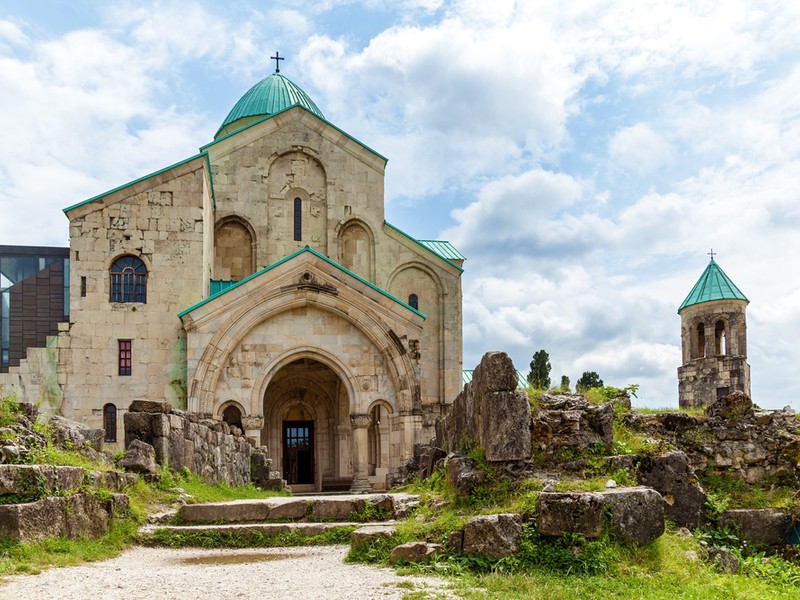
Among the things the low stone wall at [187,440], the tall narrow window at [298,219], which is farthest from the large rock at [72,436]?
the tall narrow window at [298,219]

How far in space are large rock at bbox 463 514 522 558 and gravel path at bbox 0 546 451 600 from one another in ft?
2.28

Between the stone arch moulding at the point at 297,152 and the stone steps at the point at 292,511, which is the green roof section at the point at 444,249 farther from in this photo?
the stone steps at the point at 292,511

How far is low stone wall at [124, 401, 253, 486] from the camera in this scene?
42.7ft

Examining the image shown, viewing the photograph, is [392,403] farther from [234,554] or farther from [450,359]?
[234,554]

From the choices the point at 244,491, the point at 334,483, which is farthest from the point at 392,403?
the point at 244,491

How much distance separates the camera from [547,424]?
9.04 m

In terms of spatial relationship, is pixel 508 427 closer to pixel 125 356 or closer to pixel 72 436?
pixel 72 436

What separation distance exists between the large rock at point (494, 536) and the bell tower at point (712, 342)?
30.6m

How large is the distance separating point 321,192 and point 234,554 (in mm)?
20724

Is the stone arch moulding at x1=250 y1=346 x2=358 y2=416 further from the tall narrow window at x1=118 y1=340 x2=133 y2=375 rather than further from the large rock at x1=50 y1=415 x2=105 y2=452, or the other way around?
the large rock at x1=50 y1=415 x2=105 y2=452

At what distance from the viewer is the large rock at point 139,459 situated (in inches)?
471

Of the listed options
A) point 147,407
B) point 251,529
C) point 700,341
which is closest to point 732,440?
point 251,529

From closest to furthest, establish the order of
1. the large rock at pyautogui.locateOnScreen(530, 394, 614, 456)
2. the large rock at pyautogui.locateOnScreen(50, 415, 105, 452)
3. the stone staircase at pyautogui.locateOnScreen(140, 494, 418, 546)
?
the large rock at pyautogui.locateOnScreen(530, 394, 614, 456) → the large rock at pyautogui.locateOnScreen(50, 415, 105, 452) → the stone staircase at pyautogui.locateOnScreen(140, 494, 418, 546)

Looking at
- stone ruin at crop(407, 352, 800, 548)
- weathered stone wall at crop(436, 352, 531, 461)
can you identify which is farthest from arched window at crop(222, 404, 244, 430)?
weathered stone wall at crop(436, 352, 531, 461)
